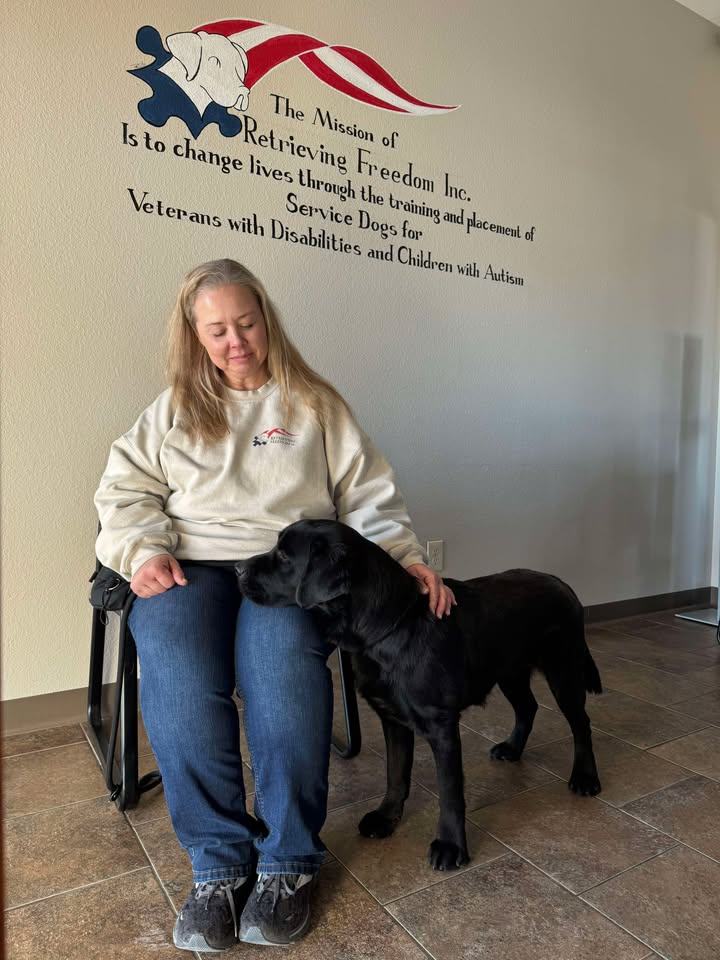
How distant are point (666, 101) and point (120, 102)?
254cm

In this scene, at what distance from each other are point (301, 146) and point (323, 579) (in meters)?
1.60

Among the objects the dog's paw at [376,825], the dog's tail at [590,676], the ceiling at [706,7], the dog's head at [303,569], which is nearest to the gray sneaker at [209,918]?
the dog's paw at [376,825]

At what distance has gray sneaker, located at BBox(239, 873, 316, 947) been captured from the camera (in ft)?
3.64

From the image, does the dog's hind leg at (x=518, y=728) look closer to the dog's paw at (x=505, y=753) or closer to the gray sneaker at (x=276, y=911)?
the dog's paw at (x=505, y=753)

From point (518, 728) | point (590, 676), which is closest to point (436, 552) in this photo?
point (518, 728)

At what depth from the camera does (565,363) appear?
3.00 metres

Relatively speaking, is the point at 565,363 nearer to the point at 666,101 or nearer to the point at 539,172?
the point at 539,172

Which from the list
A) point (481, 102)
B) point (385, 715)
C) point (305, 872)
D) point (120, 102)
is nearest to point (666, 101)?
point (481, 102)

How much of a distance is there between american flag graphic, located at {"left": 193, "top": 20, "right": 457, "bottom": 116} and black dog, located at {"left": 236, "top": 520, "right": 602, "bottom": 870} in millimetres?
1612

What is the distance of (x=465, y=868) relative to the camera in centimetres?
133

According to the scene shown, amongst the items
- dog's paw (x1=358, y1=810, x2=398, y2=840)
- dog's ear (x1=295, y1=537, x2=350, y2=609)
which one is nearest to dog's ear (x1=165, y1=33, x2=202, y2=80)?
dog's ear (x1=295, y1=537, x2=350, y2=609)

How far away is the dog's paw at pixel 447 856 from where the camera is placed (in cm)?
132

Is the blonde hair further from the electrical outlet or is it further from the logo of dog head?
the electrical outlet

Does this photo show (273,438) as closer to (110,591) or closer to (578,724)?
(110,591)
